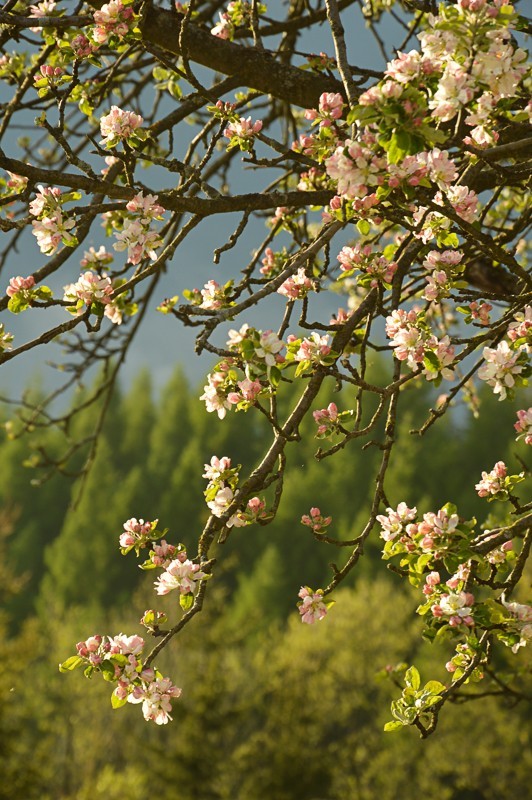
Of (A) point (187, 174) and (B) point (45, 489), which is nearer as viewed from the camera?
(A) point (187, 174)

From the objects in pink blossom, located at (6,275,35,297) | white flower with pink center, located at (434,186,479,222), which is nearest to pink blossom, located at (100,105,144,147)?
pink blossom, located at (6,275,35,297)

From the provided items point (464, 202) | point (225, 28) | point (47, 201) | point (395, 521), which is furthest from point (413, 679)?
point (225, 28)

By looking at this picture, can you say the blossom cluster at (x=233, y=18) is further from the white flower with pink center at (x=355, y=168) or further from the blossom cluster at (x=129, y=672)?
the blossom cluster at (x=129, y=672)

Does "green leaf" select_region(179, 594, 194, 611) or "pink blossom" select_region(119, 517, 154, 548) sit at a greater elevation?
"pink blossom" select_region(119, 517, 154, 548)

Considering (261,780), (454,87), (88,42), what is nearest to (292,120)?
(88,42)

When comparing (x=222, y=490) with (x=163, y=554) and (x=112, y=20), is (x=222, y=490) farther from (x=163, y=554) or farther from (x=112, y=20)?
(x=112, y=20)

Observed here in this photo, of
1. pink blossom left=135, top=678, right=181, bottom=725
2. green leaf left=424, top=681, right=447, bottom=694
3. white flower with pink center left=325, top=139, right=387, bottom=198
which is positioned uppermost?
white flower with pink center left=325, top=139, right=387, bottom=198

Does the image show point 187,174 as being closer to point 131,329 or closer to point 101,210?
point 101,210

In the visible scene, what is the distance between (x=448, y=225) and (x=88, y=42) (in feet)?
5.01

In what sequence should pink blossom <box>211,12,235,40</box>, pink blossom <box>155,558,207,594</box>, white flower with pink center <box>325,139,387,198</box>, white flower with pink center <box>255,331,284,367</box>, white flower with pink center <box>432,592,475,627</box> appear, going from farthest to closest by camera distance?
pink blossom <box>211,12,235,40</box>
pink blossom <box>155,558,207,594</box>
white flower with pink center <box>432,592,475,627</box>
white flower with pink center <box>255,331,284,367</box>
white flower with pink center <box>325,139,387,198</box>

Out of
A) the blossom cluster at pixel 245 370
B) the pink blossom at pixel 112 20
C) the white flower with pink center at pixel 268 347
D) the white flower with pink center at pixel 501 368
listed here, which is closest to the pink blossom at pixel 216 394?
the blossom cluster at pixel 245 370

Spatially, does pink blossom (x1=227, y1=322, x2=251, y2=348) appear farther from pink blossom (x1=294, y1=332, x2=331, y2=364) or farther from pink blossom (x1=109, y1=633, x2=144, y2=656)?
pink blossom (x1=109, y1=633, x2=144, y2=656)

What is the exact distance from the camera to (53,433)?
5441 cm

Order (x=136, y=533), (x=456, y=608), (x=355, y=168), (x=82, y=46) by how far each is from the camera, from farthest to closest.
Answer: (x=82, y=46)
(x=136, y=533)
(x=456, y=608)
(x=355, y=168)
